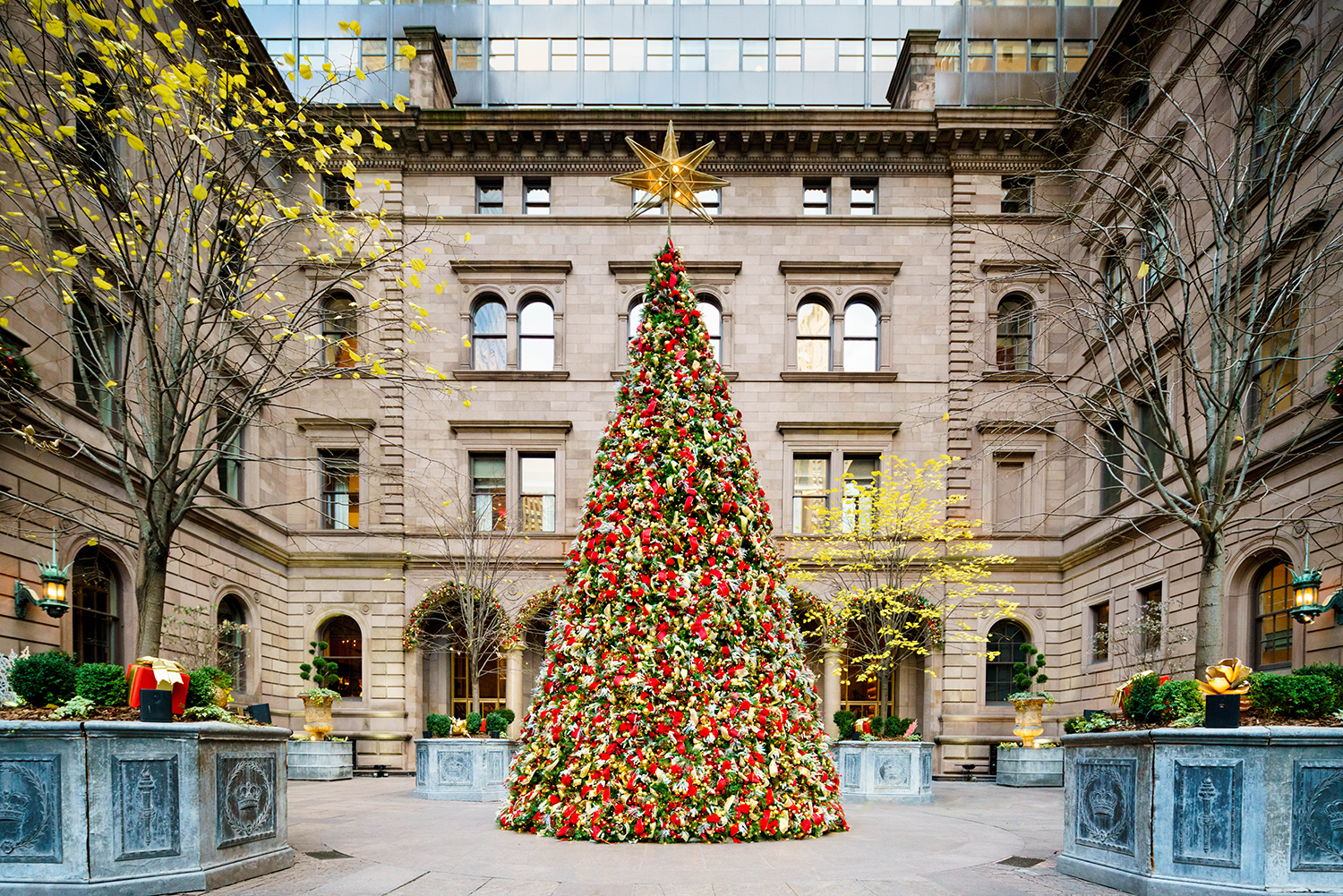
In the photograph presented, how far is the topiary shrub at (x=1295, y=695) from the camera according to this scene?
718 cm

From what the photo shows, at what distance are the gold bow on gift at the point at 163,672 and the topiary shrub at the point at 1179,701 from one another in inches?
348

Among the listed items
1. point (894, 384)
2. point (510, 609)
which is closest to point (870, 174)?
point (894, 384)

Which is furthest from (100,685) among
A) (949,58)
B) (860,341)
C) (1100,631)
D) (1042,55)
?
(1042,55)

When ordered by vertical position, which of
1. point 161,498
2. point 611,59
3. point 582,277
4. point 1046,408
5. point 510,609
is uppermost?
point 611,59

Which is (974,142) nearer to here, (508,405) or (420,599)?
(508,405)

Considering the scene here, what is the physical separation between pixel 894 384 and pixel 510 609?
43.6 ft

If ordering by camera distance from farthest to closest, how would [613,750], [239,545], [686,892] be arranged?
1. [239,545]
2. [613,750]
3. [686,892]

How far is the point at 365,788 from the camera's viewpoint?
17859 millimetres

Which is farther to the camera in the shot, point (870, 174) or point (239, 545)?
point (870, 174)

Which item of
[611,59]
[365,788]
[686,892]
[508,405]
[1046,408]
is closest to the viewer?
[686,892]

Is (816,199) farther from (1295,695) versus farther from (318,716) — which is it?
(1295,695)

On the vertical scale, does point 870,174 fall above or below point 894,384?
above

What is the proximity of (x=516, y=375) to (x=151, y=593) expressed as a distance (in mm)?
16672

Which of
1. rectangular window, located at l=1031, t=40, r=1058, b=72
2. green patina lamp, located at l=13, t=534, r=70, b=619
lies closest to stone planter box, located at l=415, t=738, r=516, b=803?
green patina lamp, located at l=13, t=534, r=70, b=619
